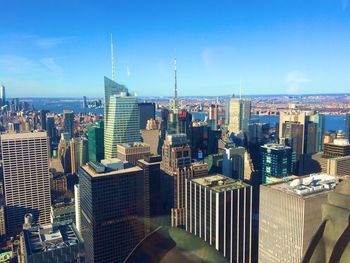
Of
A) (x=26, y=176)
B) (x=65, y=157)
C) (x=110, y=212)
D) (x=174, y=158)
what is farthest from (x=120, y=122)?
(x=110, y=212)

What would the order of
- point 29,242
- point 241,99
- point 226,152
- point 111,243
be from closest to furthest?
point 29,242, point 111,243, point 226,152, point 241,99

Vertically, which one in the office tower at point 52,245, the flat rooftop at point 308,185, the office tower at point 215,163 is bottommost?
the office tower at point 52,245

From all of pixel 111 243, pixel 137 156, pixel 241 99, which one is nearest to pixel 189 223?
pixel 111 243

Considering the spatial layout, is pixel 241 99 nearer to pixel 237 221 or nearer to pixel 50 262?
pixel 237 221

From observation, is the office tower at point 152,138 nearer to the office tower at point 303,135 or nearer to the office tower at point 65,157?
the office tower at point 65,157

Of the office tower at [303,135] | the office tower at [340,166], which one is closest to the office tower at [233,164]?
the office tower at [340,166]

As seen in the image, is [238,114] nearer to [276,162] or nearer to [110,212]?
[276,162]

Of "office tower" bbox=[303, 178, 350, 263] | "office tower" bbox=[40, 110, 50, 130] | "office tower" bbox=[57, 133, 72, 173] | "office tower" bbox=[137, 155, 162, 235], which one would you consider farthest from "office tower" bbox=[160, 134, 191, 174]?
"office tower" bbox=[40, 110, 50, 130]
